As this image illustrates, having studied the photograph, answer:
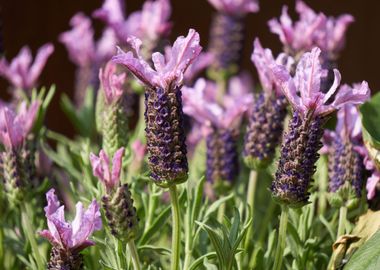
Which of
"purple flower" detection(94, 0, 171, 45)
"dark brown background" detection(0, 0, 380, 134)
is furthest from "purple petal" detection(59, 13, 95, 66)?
"dark brown background" detection(0, 0, 380, 134)

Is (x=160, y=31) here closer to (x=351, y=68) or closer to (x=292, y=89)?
(x=292, y=89)

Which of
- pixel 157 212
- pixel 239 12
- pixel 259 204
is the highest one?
pixel 239 12

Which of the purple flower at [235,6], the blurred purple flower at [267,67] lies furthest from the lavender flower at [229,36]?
the blurred purple flower at [267,67]

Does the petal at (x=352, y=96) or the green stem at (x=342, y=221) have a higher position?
the petal at (x=352, y=96)

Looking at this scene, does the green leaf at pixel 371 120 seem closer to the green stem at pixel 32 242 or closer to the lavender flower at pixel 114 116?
the lavender flower at pixel 114 116

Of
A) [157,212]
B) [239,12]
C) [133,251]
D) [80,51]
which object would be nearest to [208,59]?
[239,12]

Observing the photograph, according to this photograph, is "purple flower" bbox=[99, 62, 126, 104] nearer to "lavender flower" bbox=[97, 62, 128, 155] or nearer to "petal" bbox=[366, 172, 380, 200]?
"lavender flower" bbox=[97, 62, 128, 155]

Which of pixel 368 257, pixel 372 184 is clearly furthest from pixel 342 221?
pixel 368 257
